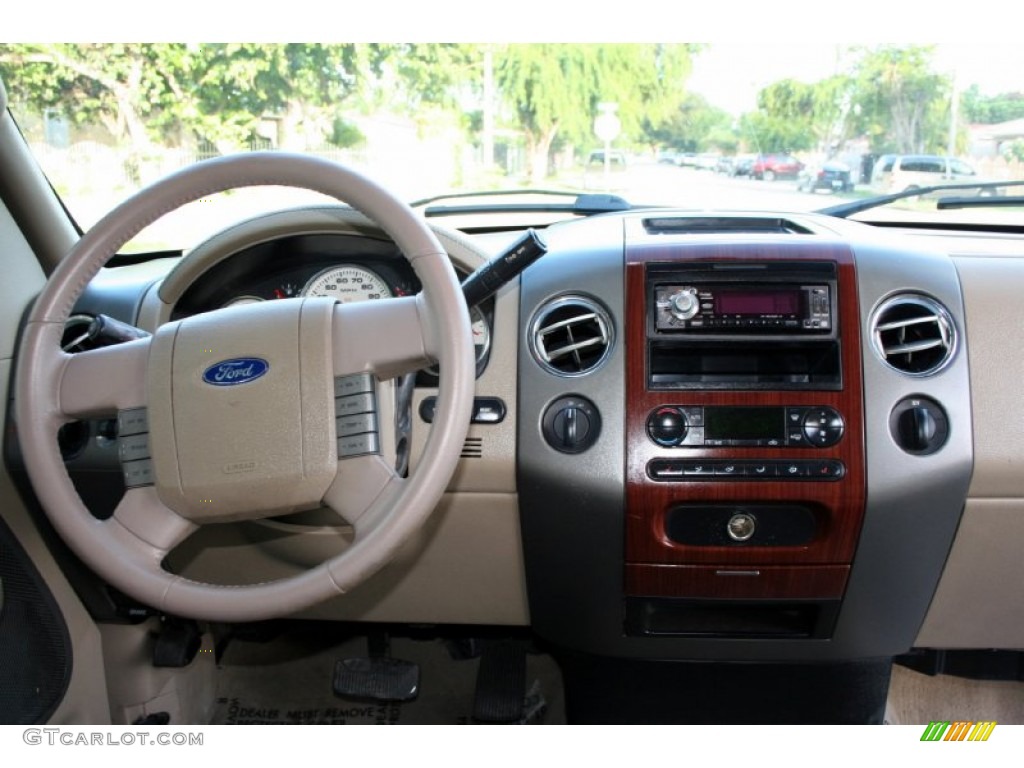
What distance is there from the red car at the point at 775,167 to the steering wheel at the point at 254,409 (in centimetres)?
120

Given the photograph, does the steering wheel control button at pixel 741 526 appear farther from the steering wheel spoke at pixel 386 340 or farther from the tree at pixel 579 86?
the tree at pixel 579 86

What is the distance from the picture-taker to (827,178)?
7.34 feet

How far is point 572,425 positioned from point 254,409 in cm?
67

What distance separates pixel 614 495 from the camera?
5.90 feet

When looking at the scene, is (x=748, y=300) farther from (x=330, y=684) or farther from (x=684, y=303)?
(x=330, y=684)

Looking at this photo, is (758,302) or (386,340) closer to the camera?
(386,340)

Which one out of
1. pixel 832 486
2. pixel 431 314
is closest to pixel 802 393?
pixel 832 486

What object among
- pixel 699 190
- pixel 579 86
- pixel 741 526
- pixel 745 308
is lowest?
pixel 741 526

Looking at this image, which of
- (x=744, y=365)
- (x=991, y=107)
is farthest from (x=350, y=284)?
(x=991, y=107)

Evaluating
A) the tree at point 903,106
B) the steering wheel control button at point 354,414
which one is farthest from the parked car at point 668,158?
the steering wheel control button at point 354,414

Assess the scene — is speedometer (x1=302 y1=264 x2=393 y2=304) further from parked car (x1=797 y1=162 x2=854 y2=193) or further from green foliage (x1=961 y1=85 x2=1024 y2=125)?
green foliage (x1=961 y1=85 x2=1024 y2=125)

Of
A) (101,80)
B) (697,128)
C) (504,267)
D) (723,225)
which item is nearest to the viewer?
(504,267)

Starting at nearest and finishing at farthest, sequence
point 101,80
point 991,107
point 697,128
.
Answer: point 991,107 → point 697,128 → point 101,80

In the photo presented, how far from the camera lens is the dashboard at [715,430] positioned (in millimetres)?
1781
